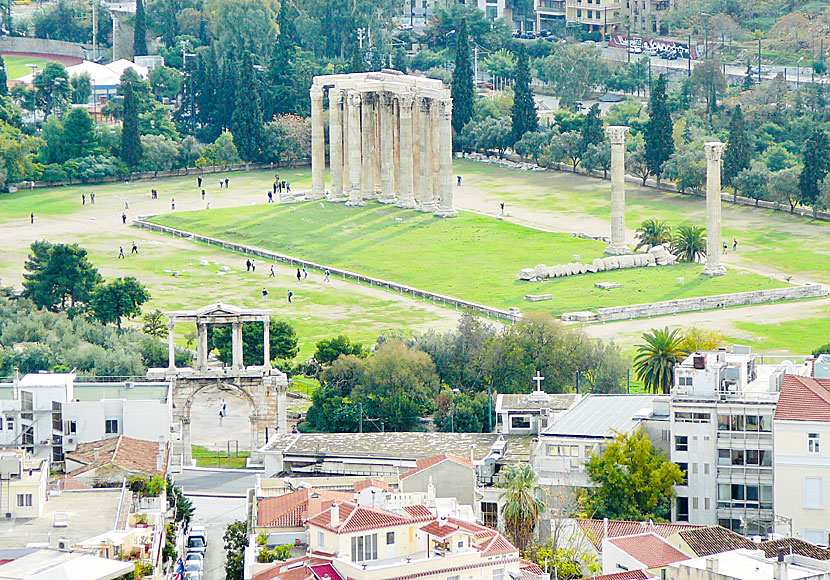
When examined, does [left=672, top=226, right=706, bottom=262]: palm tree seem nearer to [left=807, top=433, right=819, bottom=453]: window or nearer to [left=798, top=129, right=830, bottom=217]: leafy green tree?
[left=798, top=129, right=830, bottom=217]: leafy green tree

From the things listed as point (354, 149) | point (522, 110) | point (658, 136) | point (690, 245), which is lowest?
point (690, 245)

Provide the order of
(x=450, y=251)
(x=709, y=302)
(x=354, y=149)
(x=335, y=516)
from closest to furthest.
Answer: (x=335, y=516)
(x=709, y=302)
(x=450, y=251)
(x=354, y=149)

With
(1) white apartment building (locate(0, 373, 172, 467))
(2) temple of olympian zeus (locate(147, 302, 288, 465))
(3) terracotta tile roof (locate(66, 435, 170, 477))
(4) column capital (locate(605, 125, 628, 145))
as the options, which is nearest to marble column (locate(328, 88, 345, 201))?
(4) column capital (locate(605, 125, 628, 145))

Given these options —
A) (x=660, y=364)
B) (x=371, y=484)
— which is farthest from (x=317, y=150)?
(x=371, y=484)

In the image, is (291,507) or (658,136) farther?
(658,136)

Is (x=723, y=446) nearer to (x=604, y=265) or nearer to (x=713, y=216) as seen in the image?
(x=604, y=265)

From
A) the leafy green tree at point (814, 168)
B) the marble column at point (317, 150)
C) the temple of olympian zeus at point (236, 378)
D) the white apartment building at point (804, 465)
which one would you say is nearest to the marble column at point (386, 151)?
the marble column at point (317, 150)
